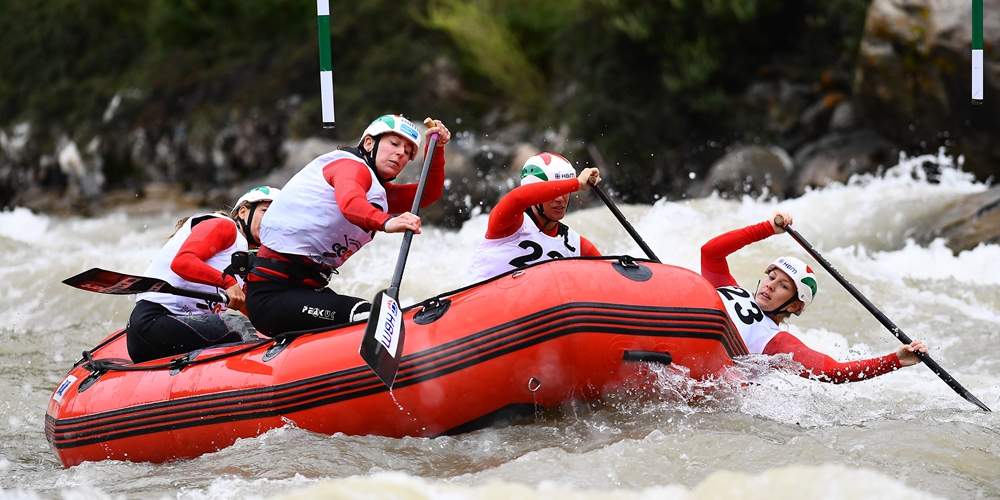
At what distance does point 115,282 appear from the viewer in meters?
5.64

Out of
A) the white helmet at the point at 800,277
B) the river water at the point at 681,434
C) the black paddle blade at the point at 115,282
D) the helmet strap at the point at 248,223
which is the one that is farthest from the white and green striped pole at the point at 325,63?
the white helmet at the point at 800,277

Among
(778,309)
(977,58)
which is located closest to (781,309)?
(778,309)

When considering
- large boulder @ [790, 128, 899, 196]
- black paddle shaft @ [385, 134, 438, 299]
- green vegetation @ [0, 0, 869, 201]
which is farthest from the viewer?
green vegetation @ [0, 0, 869, 201]

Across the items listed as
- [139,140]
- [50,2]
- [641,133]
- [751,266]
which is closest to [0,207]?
[139,140]

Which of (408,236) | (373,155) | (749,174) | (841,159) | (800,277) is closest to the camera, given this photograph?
(408,236)

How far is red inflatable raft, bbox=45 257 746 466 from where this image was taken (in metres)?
4.46

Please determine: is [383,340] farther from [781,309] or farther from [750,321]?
[781,309]

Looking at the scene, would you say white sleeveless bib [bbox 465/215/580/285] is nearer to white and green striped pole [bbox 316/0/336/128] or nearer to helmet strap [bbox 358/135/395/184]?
helmet strap [bbox 358/135/395/184]

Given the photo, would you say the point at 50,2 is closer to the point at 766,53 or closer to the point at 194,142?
the point at 194,142

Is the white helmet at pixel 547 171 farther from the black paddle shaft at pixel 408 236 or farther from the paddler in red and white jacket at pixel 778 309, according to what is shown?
the paddler in red and white jacket at pixel 778 309

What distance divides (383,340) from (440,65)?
15.3 m

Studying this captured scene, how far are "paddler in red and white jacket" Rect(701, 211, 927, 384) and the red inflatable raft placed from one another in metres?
0.36

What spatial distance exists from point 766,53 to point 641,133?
2.41 metres

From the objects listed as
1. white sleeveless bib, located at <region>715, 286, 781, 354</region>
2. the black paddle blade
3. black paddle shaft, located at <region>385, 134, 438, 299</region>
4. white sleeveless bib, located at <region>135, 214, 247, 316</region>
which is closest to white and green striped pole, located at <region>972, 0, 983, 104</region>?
white sleeveless bib, located at <region>715, 286, 781, 354</region>
